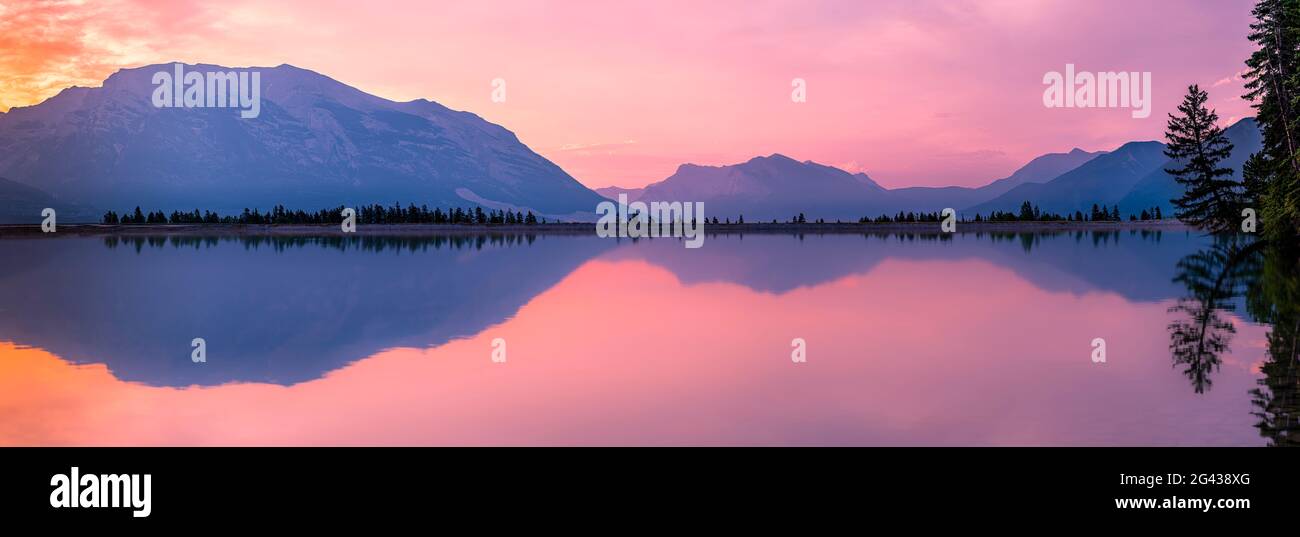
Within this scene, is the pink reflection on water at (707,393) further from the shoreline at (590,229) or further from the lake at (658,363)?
the shoreline at (590,229)

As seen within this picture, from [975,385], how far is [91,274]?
56.1m

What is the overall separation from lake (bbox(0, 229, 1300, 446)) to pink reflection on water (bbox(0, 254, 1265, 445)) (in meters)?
0.08

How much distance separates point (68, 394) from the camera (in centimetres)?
2028

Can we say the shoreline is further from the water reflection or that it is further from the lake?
the lake

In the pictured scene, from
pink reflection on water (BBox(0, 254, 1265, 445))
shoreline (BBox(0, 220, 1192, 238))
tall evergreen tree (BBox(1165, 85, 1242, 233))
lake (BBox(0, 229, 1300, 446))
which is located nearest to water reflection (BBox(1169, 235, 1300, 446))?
lake (BBox(0, 229, 1300, 446))

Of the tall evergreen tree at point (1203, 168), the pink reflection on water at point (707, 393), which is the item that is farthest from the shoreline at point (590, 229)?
the pink reflection on water at point (707, 393)

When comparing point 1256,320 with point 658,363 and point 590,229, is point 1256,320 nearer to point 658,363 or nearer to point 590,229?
point 658,363

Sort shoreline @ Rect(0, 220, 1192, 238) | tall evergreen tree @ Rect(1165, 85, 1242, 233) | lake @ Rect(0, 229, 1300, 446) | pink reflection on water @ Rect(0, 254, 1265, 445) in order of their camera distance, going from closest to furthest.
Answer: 1. pink reflection on water @ Rect(0, 254, 1265, 445)
2. lake @ Rect(0, 229, 1300, 446)
3. tall evergreen tree @ Rect(1165, 85, 1242, 233)
4. shoreline @ Rect(0, 220, 1192, 238)

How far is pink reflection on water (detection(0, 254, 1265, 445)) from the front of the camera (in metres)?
16.3

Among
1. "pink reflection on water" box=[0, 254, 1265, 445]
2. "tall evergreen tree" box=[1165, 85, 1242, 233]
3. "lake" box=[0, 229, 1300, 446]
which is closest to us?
"pink reflection on water" box=[0, 254, 1265, 445]

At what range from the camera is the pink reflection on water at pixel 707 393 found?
16.3 meters

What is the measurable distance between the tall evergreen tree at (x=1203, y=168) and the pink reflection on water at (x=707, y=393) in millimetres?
73517

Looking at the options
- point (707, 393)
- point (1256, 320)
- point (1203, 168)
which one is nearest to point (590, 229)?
point (1203, 168)

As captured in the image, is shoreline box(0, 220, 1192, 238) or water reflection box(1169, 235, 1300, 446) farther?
shoreline box(0, 220, 1192, 238)
